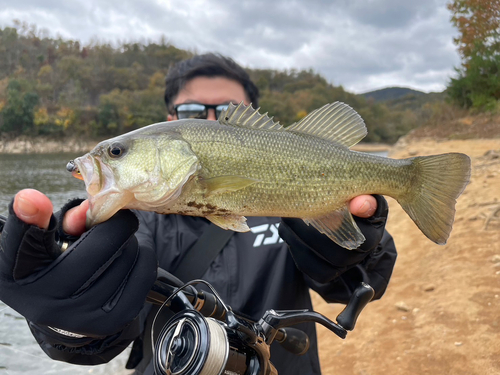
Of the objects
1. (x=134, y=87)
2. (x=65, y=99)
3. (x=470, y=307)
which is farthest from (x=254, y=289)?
(x=134, y=87)

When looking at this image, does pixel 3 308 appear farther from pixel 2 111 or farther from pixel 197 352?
pixel 2 111

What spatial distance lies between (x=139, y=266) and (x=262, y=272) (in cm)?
Answer: 117

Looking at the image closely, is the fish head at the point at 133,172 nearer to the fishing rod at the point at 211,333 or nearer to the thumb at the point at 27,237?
the thumb at the point at 27,237

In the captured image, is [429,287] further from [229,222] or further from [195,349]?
[195,349]

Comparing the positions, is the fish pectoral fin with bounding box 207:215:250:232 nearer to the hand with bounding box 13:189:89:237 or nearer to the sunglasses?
the hand with bounding box 13:189:89:237

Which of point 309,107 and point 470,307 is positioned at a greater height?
point 309,107

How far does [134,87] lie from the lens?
62906mm

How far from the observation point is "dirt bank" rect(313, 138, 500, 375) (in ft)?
11.0

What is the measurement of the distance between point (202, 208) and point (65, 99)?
206 feet

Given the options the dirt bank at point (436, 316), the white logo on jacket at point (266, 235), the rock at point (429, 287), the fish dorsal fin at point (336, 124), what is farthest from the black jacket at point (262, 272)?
the rock at point (429, 287)

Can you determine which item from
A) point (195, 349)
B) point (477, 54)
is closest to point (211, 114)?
point (195, 349)

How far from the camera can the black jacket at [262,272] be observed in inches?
98.7

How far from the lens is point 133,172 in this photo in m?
1.53

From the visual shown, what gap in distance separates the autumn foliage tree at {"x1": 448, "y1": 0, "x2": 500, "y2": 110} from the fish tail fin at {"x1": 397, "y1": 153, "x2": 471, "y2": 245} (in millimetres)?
23381
